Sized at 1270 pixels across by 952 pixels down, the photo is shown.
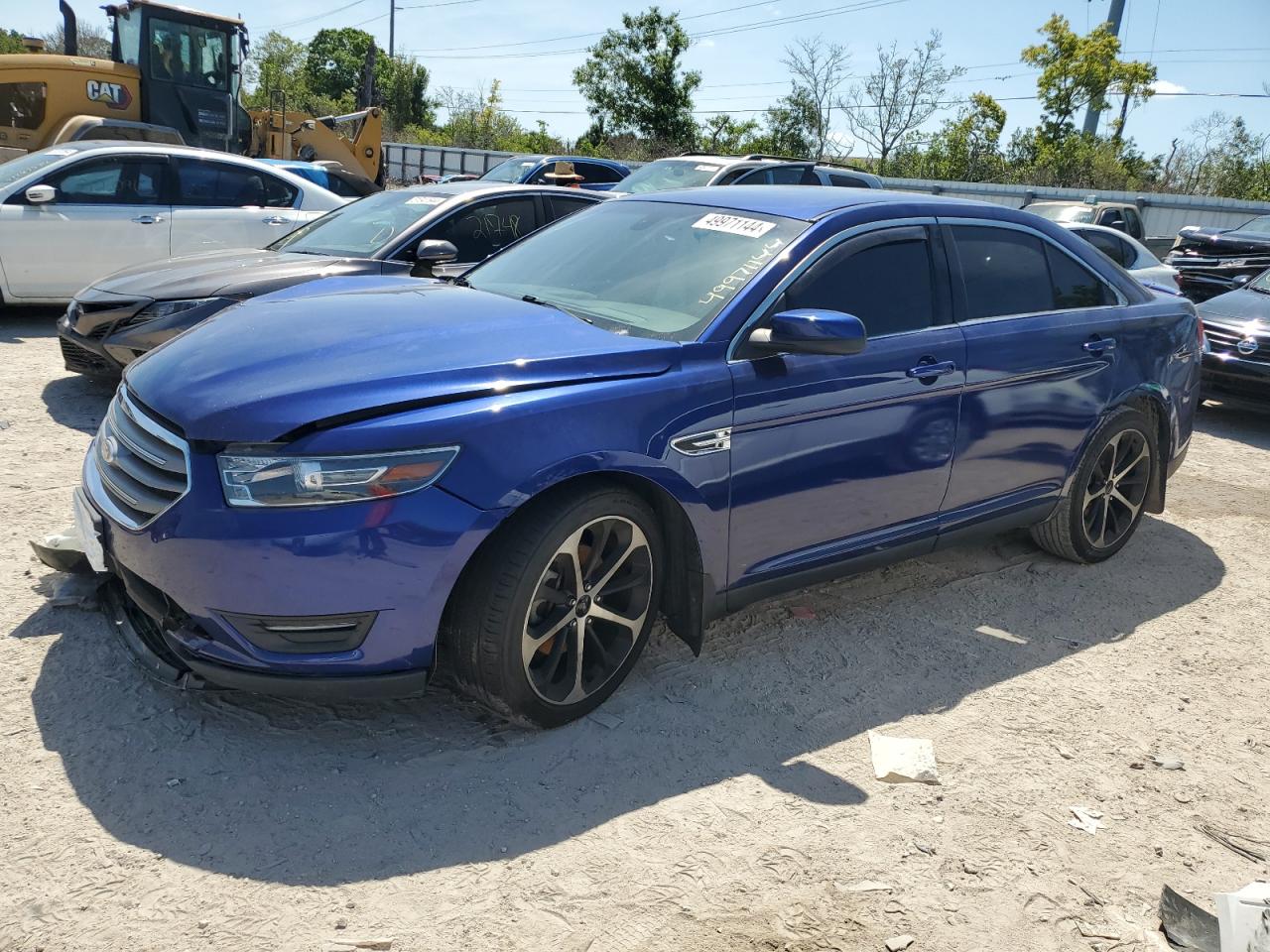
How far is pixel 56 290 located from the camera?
8.87 meters

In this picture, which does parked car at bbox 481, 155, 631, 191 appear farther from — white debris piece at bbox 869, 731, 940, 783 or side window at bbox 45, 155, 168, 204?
white debris piece at bbox 869, 731, 940, 783

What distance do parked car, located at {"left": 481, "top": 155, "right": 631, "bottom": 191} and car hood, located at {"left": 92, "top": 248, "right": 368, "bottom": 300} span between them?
373 inches

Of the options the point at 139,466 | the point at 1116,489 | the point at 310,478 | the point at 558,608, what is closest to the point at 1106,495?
the point at 1116,489

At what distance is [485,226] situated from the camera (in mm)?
7145

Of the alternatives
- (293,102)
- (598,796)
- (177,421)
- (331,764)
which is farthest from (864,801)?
(293,102)

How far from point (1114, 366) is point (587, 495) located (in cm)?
298

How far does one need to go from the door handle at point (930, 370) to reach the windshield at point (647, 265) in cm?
70

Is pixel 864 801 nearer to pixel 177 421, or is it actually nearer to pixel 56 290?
pixel 177 421

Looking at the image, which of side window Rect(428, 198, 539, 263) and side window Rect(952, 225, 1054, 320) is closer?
side window Rect(952, 225, 1054, 320)

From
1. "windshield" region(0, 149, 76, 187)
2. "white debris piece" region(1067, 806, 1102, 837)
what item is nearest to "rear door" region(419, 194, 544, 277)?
"windshield" region(0, 149, 76, 187)

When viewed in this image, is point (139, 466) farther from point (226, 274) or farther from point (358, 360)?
point (226, 274)

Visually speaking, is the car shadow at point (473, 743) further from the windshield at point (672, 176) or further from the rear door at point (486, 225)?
the windshield at point (672, 176)

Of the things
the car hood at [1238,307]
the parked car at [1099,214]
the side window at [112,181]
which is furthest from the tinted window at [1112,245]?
the side window at [112,181]

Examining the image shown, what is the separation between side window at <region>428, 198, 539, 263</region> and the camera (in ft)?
22.8
